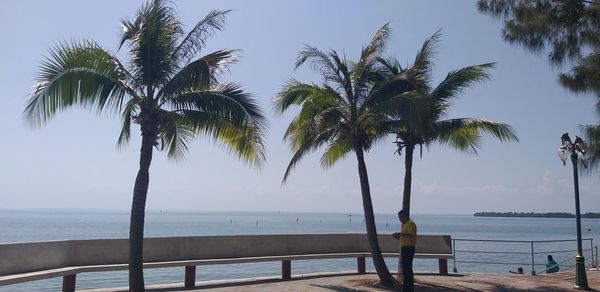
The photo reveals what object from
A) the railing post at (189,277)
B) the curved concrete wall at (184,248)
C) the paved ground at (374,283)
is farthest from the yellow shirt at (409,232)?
the railing post at (189,277)

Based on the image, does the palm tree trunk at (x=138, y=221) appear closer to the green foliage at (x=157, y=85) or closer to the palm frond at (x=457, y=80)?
the green foliage at (x=157, y=85)

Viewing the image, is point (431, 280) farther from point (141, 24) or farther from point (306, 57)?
point (141, 24)

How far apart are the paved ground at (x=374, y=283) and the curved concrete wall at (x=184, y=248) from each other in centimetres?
82

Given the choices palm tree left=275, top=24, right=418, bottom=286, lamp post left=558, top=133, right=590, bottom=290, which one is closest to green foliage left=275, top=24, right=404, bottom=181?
palm tree left=275, top=24, right=418, bottom=286

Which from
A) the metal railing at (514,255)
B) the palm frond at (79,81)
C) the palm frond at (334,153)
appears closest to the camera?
the palm frond at (79,81)

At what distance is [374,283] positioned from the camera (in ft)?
49.7

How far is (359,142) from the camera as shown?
606 inches

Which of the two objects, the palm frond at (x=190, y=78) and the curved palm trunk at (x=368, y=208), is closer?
the palm frond at (x=190, y=78)

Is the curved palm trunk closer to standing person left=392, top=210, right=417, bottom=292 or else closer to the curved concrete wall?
standing person left=392, top=210, right=417, bottom=292

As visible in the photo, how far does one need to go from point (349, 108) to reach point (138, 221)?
5.76m

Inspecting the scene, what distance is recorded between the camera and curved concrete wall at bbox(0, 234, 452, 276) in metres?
12.3

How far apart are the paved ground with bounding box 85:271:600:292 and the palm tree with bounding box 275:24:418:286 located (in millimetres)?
895

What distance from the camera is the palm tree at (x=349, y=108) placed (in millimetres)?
15023

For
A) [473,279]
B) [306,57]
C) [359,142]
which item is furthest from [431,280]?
[306,57]
